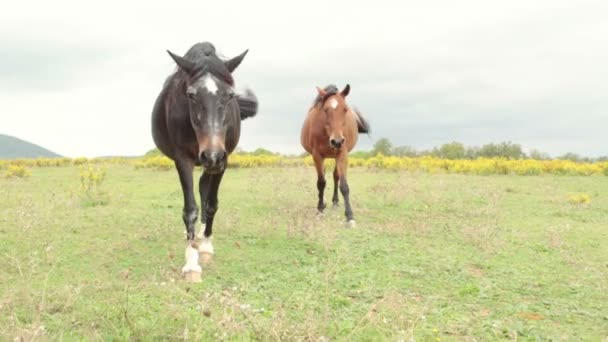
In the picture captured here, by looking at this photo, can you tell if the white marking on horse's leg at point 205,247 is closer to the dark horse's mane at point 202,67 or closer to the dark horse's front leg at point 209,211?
the dark horse's front leg at point 209,211

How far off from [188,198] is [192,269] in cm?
84

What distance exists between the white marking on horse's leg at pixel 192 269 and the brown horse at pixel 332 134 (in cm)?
384

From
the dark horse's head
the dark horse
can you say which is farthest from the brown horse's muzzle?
the dark horse's head

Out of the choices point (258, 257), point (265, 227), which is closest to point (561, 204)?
point (265, 227)

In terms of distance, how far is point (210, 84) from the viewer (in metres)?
4.98

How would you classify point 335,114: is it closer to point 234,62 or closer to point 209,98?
point 234,62

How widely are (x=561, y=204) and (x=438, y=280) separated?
7765 millimetres

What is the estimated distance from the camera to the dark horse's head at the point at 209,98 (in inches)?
187

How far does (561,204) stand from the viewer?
11.9m

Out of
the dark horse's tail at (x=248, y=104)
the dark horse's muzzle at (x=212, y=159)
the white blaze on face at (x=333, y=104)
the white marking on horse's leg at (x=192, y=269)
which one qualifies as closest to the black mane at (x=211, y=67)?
the dark horse's muzzle at (x=212, y=159)

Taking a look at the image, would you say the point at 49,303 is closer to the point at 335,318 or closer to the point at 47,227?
the point at 335,318


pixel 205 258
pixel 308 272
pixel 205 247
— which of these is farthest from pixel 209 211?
pixel 308 272

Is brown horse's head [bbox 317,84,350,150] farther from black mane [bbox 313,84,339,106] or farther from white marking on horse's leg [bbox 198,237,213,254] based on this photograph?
white marking on horse's leg [bbox 198,237,213,254]

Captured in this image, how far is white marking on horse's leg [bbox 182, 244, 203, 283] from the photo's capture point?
5160mm
